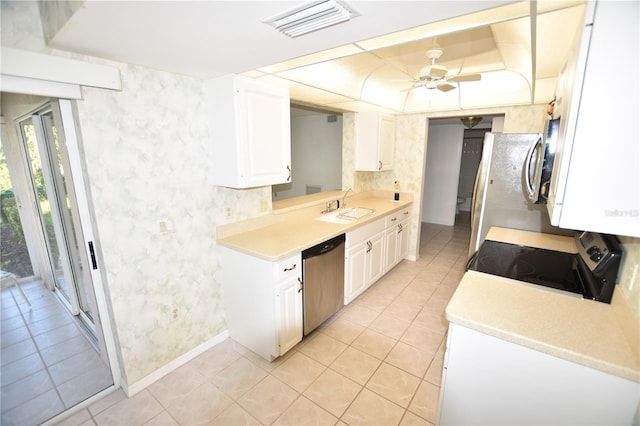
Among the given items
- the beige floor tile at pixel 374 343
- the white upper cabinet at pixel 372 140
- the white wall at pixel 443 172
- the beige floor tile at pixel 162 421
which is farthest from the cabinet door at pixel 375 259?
the white wall at pixel 443 172

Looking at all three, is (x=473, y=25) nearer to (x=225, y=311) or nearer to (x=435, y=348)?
(x=435, y=348)

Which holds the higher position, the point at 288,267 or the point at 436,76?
the point at 436,76

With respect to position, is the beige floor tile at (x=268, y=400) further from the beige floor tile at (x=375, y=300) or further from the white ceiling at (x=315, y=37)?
the white ceiling at (x=315, y=37)

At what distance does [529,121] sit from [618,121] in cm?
273

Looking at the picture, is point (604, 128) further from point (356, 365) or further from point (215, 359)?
point (215, 359)

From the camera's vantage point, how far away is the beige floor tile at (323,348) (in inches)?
91.0

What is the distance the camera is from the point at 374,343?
8.13 ft

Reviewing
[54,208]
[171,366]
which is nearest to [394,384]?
[171,366]

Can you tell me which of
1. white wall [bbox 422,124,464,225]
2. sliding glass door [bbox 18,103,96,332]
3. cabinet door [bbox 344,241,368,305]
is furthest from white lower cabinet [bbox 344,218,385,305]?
white wall [bbox 422,124,464,225]

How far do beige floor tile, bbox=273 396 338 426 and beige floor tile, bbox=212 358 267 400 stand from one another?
360 millimetres

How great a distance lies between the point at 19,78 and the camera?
1.39 meters

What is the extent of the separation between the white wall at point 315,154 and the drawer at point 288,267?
259 centimetres

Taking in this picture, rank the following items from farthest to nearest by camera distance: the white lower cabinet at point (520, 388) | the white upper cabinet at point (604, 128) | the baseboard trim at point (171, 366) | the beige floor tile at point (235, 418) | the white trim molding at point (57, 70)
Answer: the baseboard trim at point (171, 366), the beige floor tile at point (235, 418), the white trim molding at point (57, 70), the white lower cabinet at point (520, 388), the white upper cabinet at point (604, 128)

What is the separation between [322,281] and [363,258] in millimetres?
746
